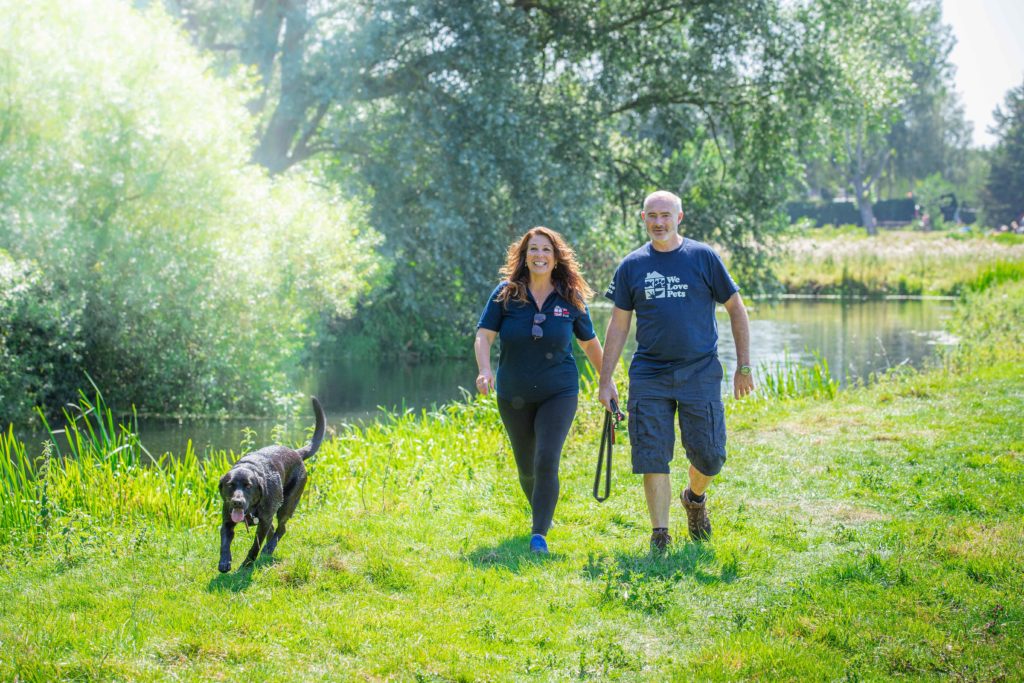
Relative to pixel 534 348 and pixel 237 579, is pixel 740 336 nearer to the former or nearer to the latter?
pixel 534 348

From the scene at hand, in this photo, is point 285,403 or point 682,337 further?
point 285,403

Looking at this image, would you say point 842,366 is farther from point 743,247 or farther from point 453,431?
point 453,431

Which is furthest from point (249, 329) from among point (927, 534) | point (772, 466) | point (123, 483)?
point (927, 534)

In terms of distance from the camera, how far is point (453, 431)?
415 inches

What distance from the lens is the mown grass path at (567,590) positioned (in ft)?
14.0

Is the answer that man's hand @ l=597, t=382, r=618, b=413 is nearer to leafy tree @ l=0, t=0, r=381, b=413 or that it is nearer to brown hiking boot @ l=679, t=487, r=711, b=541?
brown hiking boot @ l=679, t=487, r=711, b=541

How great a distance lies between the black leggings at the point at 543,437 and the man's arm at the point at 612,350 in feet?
0.86

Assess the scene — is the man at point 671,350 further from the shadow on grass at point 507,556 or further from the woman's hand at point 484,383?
the woman's hand at point 484,383

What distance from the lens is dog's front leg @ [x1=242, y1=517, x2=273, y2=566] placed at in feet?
18.6

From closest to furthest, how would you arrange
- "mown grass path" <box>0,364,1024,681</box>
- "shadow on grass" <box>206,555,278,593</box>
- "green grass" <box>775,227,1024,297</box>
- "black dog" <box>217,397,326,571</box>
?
"mown grass path" <box>0,364,1024,681</box>
"shadow on grass" <box>206,555,278,593</box>
"black dog" <box>217,397,326,571</box>
"green grass" <box>775,227,1024,297</box>

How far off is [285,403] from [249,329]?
1.44 m

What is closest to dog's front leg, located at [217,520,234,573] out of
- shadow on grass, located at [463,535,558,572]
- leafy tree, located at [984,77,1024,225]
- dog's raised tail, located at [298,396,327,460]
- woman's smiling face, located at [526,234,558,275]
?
dog's raised tail, located at [298,396,327,460]

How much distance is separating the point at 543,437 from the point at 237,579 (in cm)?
202

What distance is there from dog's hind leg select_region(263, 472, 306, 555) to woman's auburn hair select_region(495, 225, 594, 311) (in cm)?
172
